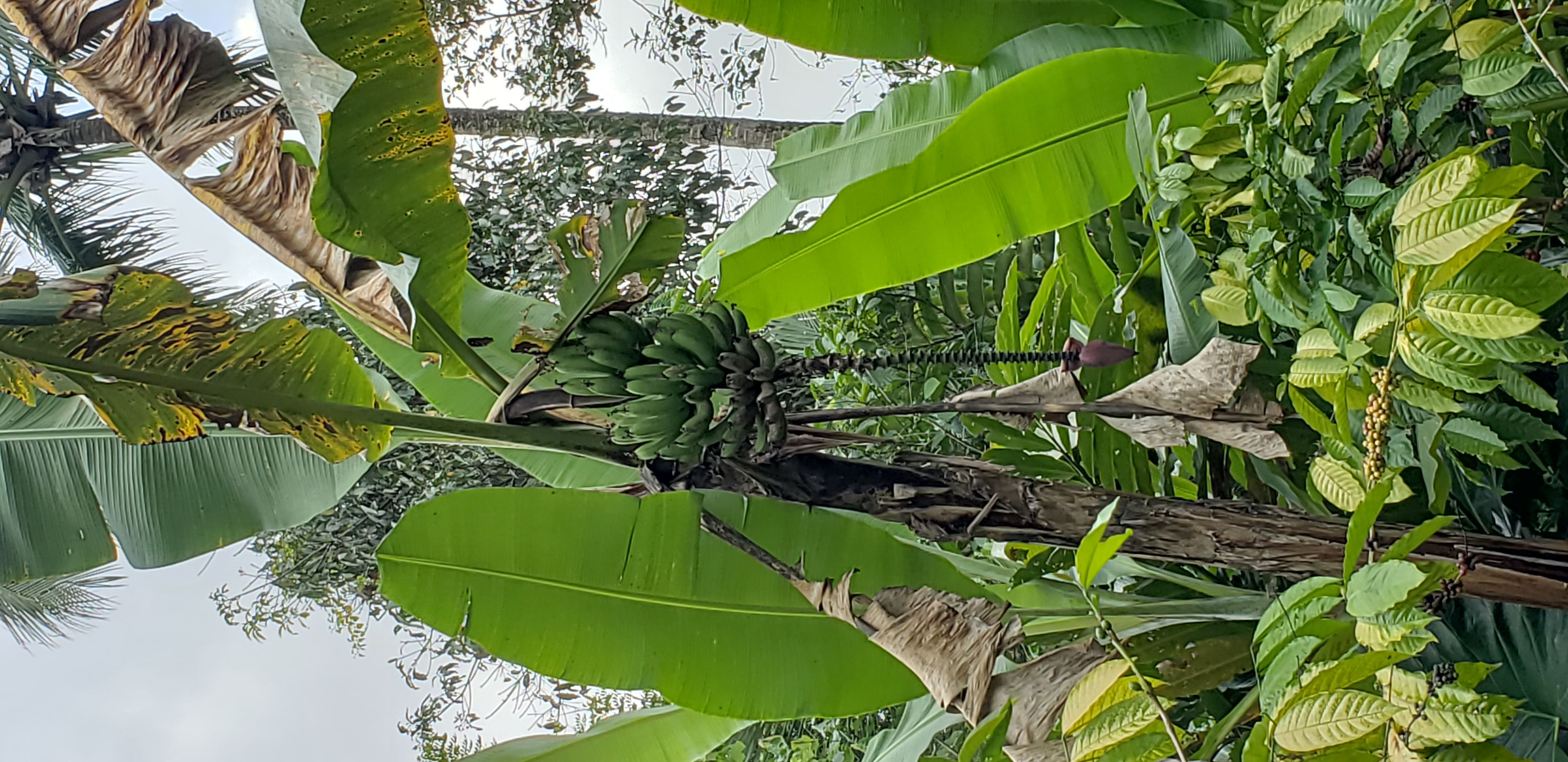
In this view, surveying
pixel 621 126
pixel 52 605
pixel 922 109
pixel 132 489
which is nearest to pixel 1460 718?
pixel 922 109

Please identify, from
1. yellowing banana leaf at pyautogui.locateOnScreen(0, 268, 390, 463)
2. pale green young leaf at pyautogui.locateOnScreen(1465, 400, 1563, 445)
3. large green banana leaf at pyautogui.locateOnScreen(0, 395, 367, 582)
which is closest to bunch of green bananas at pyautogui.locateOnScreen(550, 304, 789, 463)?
yellowing banana leaf at pyautogui.locateOnScreen(0, 268, 390, 463)

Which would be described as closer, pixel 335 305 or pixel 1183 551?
pixel 1183 551

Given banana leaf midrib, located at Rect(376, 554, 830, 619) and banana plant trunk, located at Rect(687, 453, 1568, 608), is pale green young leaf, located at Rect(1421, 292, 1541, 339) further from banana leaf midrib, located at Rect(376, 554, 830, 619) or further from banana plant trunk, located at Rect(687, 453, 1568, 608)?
banana leaf midrib, located at Rect(376, 554, 830, 619)

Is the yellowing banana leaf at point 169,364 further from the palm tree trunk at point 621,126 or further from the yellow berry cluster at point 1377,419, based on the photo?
the palm tree trunk at point 621,126

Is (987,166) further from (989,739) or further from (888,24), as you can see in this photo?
(989,739)

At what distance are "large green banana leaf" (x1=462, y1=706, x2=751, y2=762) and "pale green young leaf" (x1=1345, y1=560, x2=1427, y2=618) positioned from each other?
69 cm

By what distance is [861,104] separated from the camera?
2689 millimetres

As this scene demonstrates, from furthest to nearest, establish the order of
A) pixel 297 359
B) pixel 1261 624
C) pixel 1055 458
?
pixel 1055 458
pixel 297 359
pixel 1261 624

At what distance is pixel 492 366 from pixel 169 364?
1.00 ft

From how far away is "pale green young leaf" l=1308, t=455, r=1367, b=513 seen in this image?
0.55 meters

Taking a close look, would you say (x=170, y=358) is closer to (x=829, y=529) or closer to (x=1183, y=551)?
(x=829, y=529)

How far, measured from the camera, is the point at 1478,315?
45cm

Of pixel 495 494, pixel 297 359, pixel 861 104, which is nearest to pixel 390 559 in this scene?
pixel 495 494

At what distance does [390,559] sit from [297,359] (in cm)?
21
